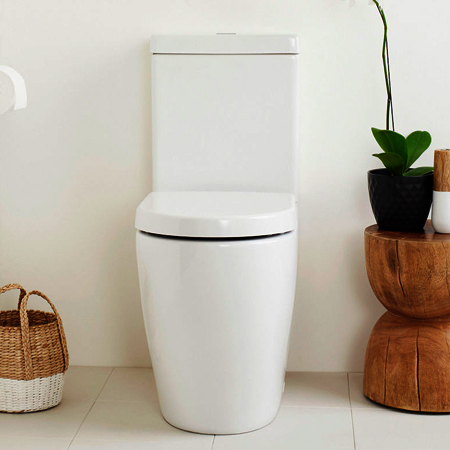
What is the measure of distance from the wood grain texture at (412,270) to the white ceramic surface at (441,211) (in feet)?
0.07

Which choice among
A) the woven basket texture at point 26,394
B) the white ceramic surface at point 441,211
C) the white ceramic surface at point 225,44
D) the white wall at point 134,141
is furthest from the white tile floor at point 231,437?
the white ceramic surface at point 225,44

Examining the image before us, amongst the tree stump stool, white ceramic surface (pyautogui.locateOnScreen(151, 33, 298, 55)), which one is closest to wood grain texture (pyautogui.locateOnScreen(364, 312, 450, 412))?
the tree stump stool

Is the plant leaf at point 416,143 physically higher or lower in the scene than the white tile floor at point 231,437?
higher

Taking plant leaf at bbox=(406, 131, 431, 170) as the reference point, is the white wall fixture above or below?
above

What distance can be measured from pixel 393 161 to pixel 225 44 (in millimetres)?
498

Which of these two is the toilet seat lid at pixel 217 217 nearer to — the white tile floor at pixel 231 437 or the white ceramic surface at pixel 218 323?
the white ceramic surface at pixel 218 323

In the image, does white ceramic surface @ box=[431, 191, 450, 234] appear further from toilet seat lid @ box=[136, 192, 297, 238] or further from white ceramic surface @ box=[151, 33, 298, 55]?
white ceramic surface @ box=[151, 33, 298, 55]

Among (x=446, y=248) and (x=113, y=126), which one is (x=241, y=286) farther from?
(x=113, y=126)

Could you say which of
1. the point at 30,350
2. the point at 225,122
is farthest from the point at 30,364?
the point at 225,122

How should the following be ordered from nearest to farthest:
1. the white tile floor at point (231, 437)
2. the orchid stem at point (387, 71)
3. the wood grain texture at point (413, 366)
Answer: the white tile floor at point (231, 437), the wood grain texture at point (413, 366), the orchid stem at point (387, 71)

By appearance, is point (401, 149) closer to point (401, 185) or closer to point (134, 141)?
point (401, 185)

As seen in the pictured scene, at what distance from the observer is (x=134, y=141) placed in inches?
70.5

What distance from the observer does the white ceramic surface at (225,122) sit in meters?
1.69

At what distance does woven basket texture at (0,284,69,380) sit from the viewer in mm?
1552
